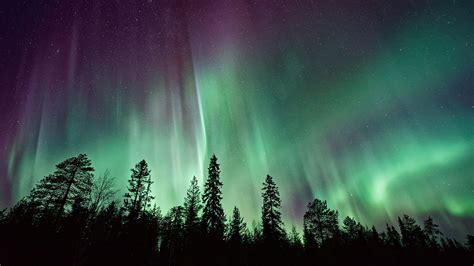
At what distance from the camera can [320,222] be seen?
169 ft

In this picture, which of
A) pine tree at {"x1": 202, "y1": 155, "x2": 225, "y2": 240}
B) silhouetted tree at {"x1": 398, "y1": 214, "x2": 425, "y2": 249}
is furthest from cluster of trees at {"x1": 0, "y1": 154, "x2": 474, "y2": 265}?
silhouetted tree at {"x1": 398, "y1": 214, "x2": 425, "y2": 249}

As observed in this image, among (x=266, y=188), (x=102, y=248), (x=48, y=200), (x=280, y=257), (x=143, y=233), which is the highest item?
(x=266, y=188)

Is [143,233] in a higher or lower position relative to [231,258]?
higher

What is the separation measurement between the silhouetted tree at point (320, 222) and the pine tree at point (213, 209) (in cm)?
2463

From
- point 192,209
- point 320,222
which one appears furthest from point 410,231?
point 192,209

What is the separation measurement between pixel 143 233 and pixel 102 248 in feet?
29.0

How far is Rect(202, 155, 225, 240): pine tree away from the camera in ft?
112

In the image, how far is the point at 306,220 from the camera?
53.8 metres

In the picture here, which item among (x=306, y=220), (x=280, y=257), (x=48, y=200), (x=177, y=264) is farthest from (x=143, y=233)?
(x=306, y=220)

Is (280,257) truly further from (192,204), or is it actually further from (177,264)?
(192,204)

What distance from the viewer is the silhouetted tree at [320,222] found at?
5062 cm

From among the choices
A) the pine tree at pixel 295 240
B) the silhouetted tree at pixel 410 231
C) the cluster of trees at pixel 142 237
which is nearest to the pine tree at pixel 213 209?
the cluster of trees at pixel 142 237

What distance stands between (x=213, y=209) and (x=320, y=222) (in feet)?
94.2

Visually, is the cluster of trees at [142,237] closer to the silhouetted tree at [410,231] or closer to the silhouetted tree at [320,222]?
the silhouetted tree at [320,222]
